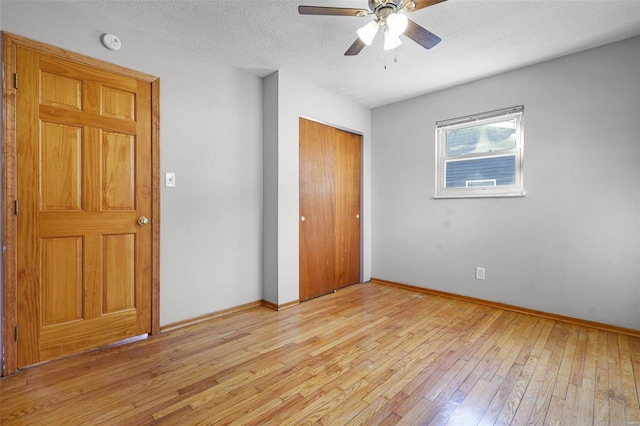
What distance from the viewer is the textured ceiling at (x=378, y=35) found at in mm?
2053

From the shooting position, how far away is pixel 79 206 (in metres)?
2.08

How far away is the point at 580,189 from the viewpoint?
266 cm

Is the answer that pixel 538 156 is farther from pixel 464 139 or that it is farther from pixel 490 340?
pixel 490 340

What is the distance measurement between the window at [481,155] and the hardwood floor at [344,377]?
140cm

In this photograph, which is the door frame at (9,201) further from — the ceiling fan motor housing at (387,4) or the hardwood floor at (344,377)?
the ceiling fan motor housing at (387,4)

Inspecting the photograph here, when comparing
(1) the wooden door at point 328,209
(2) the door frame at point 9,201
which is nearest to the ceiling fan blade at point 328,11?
(1) the wooden door at point 328,209

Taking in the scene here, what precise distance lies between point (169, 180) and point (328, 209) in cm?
182

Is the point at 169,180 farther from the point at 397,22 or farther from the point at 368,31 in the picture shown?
the point at 397,22

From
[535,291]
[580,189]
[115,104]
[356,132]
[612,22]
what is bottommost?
[535,291]

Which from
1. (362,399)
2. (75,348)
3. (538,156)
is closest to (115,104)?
(75,348)

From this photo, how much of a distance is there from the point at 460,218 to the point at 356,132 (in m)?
1.73

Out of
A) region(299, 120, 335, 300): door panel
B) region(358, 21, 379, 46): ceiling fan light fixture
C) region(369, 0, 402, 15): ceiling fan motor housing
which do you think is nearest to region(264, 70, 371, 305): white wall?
region(299, 120, 335, 300): door panel

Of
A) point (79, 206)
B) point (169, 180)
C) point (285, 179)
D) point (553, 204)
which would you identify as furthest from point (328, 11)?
point (553, 204)

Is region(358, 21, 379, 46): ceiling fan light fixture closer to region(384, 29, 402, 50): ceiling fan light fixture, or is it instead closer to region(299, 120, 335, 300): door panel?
region(384, 29, 402, 50): ceiling fan light fixture
